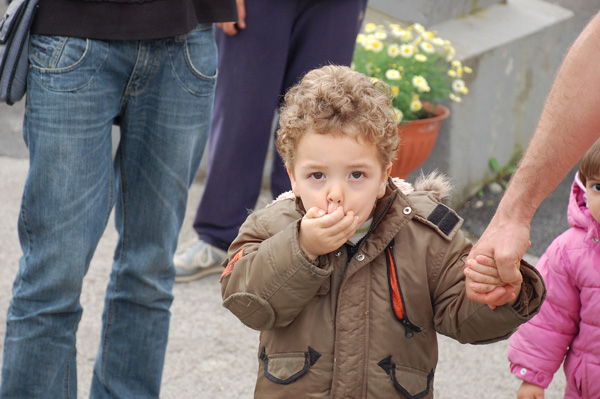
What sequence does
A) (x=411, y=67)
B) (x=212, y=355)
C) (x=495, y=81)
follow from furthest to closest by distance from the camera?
(x=495, y=81)
(x=411, y=67)
(x=212, y=355)

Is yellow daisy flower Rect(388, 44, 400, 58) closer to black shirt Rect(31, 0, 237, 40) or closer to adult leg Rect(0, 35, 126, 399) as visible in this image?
black shirt Rect(31, 0, 237, 40)

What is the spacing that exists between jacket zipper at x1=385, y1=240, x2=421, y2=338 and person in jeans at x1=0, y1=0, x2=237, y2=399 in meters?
Answer: 0.87

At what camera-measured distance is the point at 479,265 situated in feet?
6.26

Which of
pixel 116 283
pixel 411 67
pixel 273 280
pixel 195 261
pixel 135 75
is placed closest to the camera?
pixel 273 280

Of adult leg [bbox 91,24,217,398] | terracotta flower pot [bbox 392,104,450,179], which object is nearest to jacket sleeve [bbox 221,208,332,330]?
adult leg [bbox 91,24,217,398]

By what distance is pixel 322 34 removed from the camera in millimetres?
3893

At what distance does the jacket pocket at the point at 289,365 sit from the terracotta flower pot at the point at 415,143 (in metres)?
2.74

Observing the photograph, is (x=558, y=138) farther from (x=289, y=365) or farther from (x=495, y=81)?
(x=495, y=81)

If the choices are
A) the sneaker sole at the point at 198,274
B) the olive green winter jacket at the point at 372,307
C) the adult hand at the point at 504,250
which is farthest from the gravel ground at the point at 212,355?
the adult hand at the point at 504,250

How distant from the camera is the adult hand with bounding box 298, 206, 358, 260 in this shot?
1871mm

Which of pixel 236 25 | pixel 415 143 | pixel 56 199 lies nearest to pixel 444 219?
pixel 56 199

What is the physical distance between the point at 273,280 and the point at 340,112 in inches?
16.3

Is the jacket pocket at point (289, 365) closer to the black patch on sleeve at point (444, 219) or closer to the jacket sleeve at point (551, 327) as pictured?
the black patch on sleeve at point (444, 219)

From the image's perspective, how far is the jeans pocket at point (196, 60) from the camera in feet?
8.39
